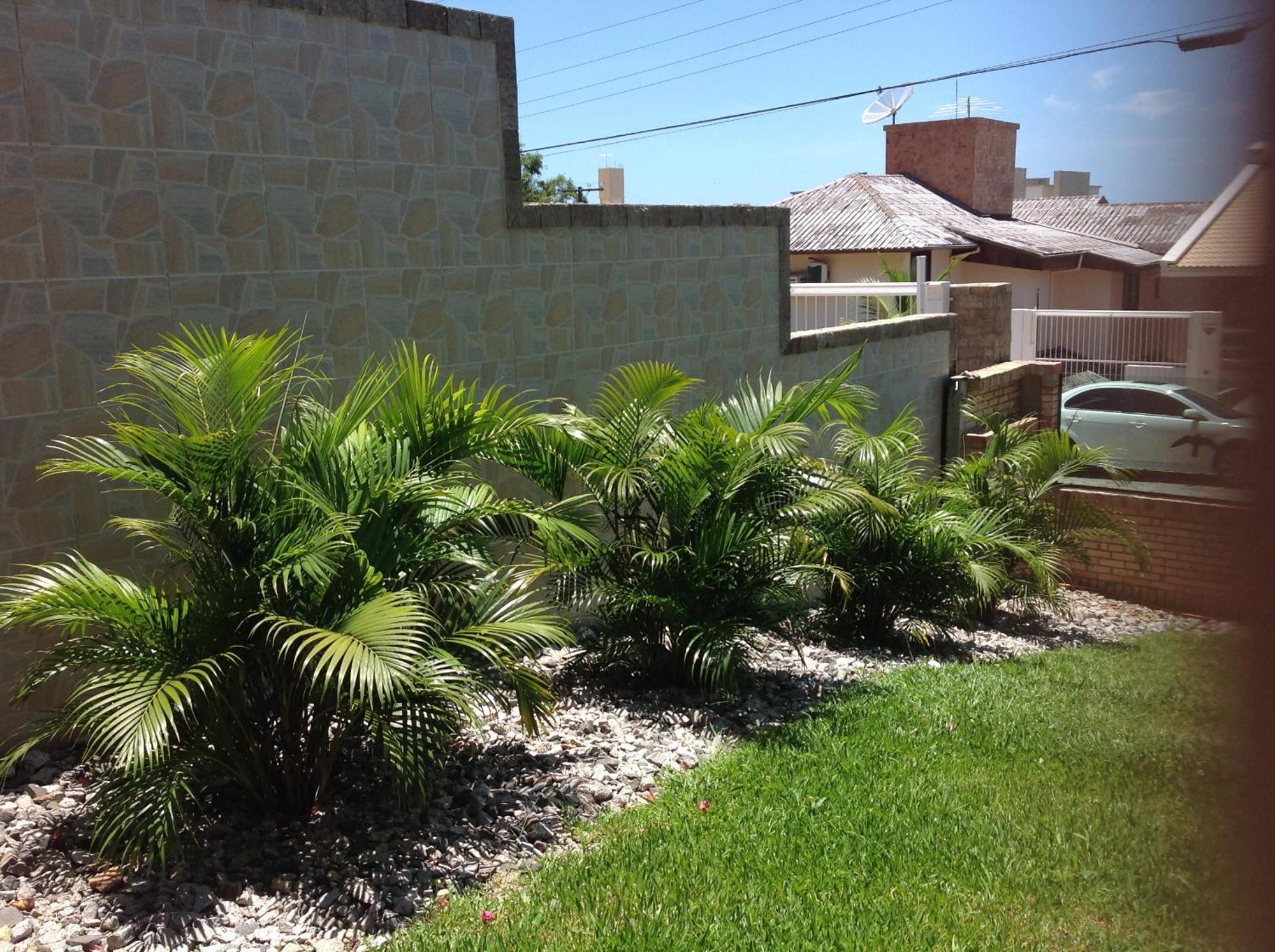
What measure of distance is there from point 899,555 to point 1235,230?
845cm

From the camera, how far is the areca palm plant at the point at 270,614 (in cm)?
436

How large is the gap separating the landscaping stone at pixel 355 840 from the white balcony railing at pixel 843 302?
7598mm

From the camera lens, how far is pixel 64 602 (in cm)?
445

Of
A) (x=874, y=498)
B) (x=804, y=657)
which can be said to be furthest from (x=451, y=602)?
(x=804, y=657)

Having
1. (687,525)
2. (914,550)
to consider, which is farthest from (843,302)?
(687,525)

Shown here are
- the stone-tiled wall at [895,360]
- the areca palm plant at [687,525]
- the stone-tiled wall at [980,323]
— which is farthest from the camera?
the stone-tiled wall at [980,323]

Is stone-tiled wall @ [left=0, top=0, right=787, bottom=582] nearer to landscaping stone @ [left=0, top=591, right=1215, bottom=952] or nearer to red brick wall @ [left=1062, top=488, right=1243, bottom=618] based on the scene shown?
landscaping stone @ [left=0, top=591, right=1215, bottom=952]

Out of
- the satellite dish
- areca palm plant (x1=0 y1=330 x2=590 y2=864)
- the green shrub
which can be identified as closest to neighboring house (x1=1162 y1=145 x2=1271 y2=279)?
areca palm plant (x1=0 y1=330 x2=590 y2=864)

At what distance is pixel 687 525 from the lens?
6.80 meters

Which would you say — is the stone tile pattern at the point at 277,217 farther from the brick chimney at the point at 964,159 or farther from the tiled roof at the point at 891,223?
the brick chimney at the point at 964,159

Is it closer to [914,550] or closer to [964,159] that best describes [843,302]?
[914,550]

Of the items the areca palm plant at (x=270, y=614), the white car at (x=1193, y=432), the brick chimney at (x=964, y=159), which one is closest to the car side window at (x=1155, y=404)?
the white car at (x=1193, y=432)

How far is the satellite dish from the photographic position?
26109 mm

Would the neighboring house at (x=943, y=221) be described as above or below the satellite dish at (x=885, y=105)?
below
